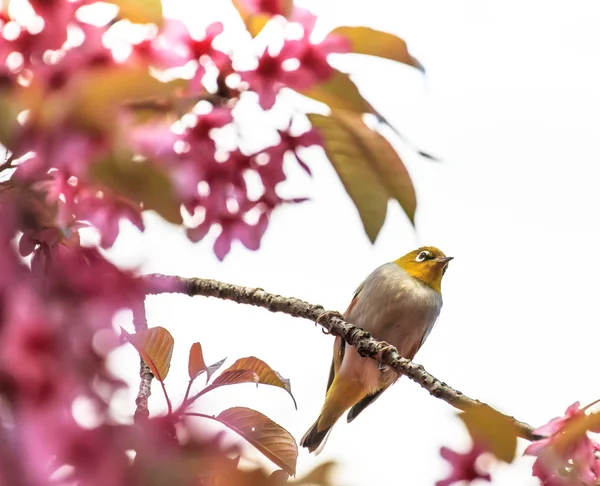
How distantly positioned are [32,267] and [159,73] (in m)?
0.11

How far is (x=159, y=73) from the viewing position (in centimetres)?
37

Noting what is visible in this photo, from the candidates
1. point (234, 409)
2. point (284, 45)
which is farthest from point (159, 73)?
point (234, 409)

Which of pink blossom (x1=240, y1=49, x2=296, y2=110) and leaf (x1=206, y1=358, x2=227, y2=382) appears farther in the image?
leaf (x1=206, y1=358, x2=227, y2=382)

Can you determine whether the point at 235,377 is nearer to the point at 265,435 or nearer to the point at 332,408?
the point at 265,435

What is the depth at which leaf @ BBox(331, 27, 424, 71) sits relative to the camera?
0.42m

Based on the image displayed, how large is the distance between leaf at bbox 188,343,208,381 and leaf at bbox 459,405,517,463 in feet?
Result: 1.26

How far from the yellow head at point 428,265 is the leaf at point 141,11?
87.3 inches

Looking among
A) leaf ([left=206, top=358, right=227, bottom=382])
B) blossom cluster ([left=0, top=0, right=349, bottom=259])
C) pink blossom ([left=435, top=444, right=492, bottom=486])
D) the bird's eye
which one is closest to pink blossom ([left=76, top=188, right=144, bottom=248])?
blossom cluster ([left=0, top=0, right=349, bottom=259])

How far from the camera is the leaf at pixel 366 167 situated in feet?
1.30

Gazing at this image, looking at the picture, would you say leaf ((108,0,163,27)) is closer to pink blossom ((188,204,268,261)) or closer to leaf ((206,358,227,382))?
Result: pink blossom ((188,204,268,261))

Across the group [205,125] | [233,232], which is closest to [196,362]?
[233,232]

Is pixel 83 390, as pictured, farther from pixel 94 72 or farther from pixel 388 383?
pixel 388 383

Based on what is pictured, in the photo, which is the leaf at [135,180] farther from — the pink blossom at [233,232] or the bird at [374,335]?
the bird at [374,335]

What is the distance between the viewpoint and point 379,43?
0.43 metres
